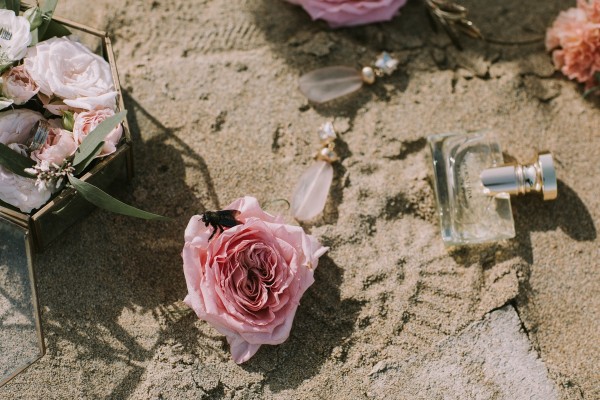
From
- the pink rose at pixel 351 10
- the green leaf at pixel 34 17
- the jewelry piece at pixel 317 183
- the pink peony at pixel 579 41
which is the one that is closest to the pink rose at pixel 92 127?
the green leaf at pixel 34 17

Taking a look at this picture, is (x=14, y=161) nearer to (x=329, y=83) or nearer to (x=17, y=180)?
(x=17, y=180)

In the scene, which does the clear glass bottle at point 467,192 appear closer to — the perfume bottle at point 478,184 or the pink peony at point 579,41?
the perfume bottle at point 478,184

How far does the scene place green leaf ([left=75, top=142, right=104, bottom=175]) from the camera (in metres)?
1.24

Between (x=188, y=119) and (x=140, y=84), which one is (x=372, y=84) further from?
(x=140, y=84)

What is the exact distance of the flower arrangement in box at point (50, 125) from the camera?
4.07 feet

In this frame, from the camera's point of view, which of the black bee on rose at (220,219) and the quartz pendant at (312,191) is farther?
the quartz pendant at (312,191)

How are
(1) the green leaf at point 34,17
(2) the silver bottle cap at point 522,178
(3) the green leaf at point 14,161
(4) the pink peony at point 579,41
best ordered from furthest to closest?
1. (4) the pink peony at point 579,41
2. (2) the silver bottle cap at point 522,178
3. (1) the green leaf at point 34,17
4. (3) the green leaf at point 14,161

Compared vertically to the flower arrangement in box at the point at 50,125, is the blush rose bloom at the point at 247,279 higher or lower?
lower

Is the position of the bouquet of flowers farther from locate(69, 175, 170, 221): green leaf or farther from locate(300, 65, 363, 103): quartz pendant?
locate(300, 65, 363, 103): quartz pendant

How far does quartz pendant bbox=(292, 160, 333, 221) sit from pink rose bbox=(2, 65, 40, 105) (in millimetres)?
593

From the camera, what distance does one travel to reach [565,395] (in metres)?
1.39

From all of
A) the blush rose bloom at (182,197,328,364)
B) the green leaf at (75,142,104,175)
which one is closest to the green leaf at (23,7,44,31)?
the green leaf at (75,142,104,175)

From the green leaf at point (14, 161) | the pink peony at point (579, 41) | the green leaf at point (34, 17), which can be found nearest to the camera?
the green leaf at point (14, 161)

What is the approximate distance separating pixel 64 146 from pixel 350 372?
0.73m
